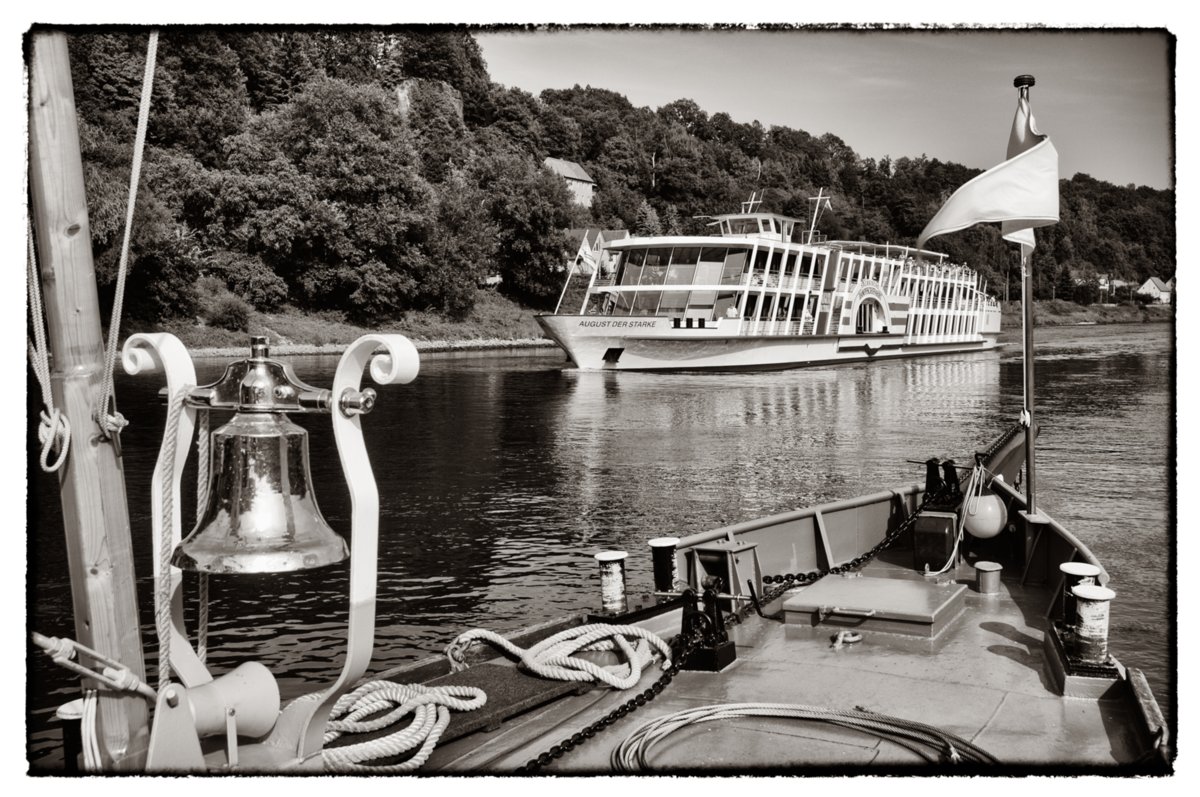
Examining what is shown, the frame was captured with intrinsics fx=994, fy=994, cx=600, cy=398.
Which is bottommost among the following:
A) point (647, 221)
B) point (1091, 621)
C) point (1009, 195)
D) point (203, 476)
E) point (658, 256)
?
point (1091, 621)

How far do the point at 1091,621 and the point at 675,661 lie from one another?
1846mm

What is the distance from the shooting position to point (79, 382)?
237cm

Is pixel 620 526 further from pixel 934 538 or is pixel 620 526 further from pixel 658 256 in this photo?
pixel 658 256

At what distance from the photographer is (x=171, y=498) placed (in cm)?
254

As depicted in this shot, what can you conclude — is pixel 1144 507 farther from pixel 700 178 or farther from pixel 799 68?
pixel 700 178

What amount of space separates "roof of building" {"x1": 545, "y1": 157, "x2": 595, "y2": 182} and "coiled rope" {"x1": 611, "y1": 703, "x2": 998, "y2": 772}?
50783mm

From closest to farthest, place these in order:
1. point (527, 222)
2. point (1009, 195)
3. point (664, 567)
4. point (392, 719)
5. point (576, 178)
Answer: point (392, 719)
point (1009, 195)
point (664, 567)
point (527, 222)
point (576, 178)

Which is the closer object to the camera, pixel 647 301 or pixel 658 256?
pixel 647 301

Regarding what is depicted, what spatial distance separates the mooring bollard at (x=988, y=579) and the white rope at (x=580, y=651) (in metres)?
2.38

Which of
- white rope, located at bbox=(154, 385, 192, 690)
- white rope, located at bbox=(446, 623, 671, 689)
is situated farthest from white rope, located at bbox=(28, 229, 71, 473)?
white rope, located at bbox=(446, 623, 671, 689)

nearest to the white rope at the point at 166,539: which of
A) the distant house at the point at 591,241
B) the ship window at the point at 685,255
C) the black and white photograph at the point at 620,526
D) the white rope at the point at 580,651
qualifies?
the black and white photograph at the point at 620,526

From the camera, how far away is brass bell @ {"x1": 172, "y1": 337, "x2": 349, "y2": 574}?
2.42 meters

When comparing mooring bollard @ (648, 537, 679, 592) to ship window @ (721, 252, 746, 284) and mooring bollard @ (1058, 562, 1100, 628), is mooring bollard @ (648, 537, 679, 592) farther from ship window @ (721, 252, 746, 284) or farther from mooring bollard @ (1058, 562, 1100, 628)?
ship window @ (721, 252, 746, 284)

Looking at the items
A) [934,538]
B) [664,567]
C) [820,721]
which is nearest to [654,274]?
[934,538]
